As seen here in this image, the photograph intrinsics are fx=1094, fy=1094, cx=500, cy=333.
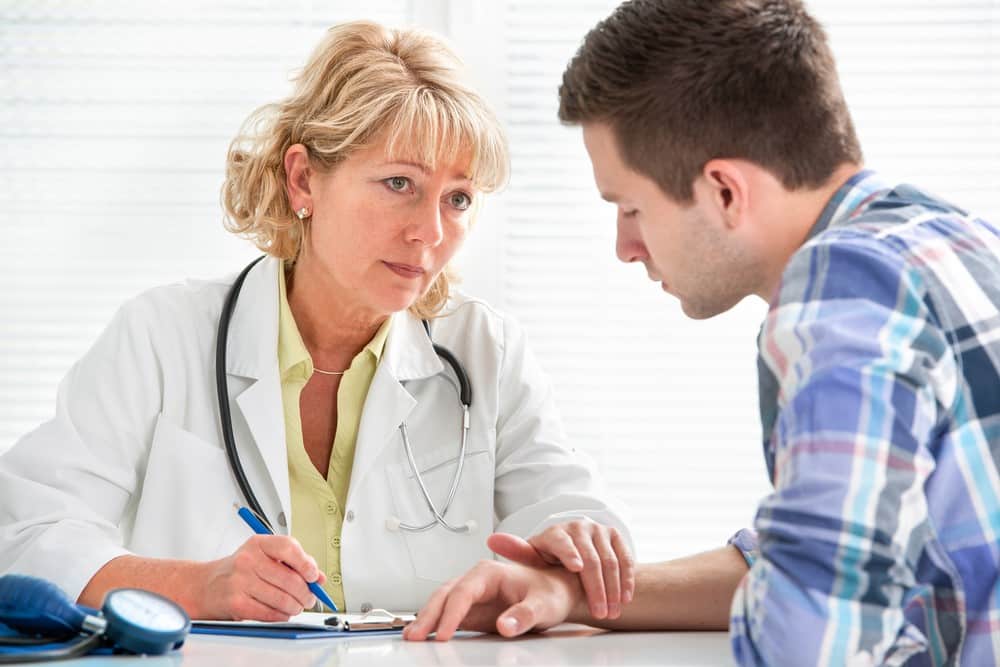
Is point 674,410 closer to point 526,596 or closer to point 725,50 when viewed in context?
point 526,596

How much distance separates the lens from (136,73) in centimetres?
268

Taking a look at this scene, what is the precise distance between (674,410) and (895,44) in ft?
3.43

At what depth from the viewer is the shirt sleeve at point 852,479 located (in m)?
0.81

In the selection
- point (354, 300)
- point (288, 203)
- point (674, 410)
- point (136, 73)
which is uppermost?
point (136, 73)

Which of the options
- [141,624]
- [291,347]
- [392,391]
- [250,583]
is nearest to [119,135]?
[291,347]

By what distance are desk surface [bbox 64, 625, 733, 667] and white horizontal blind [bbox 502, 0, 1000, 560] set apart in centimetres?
140

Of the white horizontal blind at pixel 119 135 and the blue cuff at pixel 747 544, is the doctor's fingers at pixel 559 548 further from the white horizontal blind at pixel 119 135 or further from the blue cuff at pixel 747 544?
the white horizontal blind at pixel 119 135

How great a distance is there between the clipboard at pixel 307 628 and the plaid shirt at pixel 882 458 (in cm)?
50

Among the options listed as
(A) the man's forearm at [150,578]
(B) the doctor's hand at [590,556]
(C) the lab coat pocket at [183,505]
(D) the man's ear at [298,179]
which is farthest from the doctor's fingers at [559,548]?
(D) the man's ear at [298,179]

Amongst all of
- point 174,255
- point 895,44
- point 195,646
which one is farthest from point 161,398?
point 895,44

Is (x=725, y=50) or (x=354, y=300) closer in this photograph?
(x=725, y=50)

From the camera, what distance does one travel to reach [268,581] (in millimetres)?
1299

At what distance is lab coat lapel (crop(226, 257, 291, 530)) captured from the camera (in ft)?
5.74

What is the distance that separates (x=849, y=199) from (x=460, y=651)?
0.60 metres
